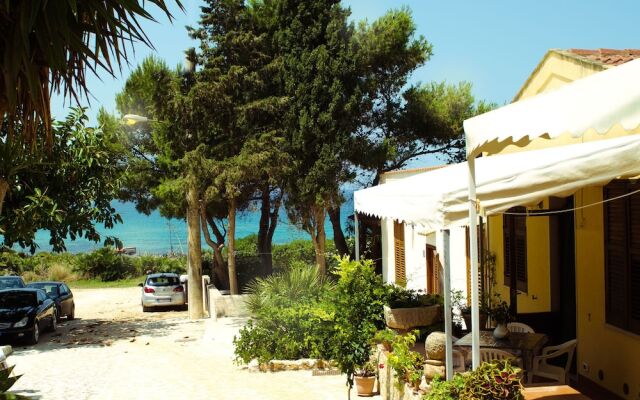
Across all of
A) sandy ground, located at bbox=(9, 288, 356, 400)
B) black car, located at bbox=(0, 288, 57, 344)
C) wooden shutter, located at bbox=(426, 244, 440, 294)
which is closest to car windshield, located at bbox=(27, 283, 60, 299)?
sandy ground, located at bbox=(9, 288, 356, 400)

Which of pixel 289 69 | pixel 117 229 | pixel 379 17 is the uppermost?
pixel 379 17

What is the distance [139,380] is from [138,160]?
1453cm

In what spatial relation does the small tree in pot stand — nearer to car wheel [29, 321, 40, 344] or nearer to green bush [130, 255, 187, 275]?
car wheel [29, 321, 40, 344]

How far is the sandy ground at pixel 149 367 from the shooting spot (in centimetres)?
1134

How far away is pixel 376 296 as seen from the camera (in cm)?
1016

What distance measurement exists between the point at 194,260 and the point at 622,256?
755 inches

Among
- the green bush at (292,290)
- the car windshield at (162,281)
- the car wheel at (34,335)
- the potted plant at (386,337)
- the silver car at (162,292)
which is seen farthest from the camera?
the car windshield at (162,281)

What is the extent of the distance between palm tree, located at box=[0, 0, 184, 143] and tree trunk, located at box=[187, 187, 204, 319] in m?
18.5

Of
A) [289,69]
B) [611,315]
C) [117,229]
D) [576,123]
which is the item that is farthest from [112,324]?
[117,229]

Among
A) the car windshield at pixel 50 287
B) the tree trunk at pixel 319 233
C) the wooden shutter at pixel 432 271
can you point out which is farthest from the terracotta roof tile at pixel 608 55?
the car windshield at pixel 50 287

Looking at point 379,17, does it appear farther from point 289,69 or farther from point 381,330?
point 381,330

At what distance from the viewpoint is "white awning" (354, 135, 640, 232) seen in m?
4.82

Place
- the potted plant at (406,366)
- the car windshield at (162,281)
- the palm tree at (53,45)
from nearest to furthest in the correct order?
the palm tree at (53,45)
the potted plant at (406,366)
the car windshield at (162,281)

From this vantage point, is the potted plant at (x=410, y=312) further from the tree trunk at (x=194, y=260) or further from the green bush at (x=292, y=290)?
the tree trunk at (x=194, y=260)
